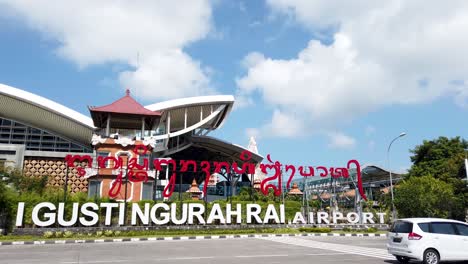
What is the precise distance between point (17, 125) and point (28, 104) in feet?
18.5

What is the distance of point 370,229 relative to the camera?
3102 centimetres

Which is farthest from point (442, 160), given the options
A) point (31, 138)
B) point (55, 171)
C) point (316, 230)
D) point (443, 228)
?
point (31, 138)

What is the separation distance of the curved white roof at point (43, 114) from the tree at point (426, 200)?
34680mm

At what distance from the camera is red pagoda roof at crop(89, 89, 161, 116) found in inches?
1563

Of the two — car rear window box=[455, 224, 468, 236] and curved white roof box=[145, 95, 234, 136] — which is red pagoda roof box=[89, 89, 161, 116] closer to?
curved white roof box=[145, 95, 234, 136]

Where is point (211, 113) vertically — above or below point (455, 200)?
above

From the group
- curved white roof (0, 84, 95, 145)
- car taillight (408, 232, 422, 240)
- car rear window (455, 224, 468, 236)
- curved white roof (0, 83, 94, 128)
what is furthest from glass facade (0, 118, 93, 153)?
car rear window (455, 224, 468, 236)

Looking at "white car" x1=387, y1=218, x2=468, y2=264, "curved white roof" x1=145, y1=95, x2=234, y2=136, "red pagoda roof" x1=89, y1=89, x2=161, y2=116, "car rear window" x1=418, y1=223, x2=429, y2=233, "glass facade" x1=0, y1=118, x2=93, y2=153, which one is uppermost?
"curved white roof" x1=145, y1=95, x2=234, y2=136

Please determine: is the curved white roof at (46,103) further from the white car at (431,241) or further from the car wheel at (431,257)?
the car wheel at (431,257)

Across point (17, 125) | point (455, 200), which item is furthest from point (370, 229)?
point (17, 125)

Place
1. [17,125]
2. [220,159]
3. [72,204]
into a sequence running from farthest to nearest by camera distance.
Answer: [220,159] → [17,125] → [72,204]

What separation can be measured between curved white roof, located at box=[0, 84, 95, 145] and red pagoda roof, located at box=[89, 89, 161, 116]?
6936 mm

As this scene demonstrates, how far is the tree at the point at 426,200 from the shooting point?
3059 centimetres

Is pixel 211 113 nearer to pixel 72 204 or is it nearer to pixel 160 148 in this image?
pixel 160 148
